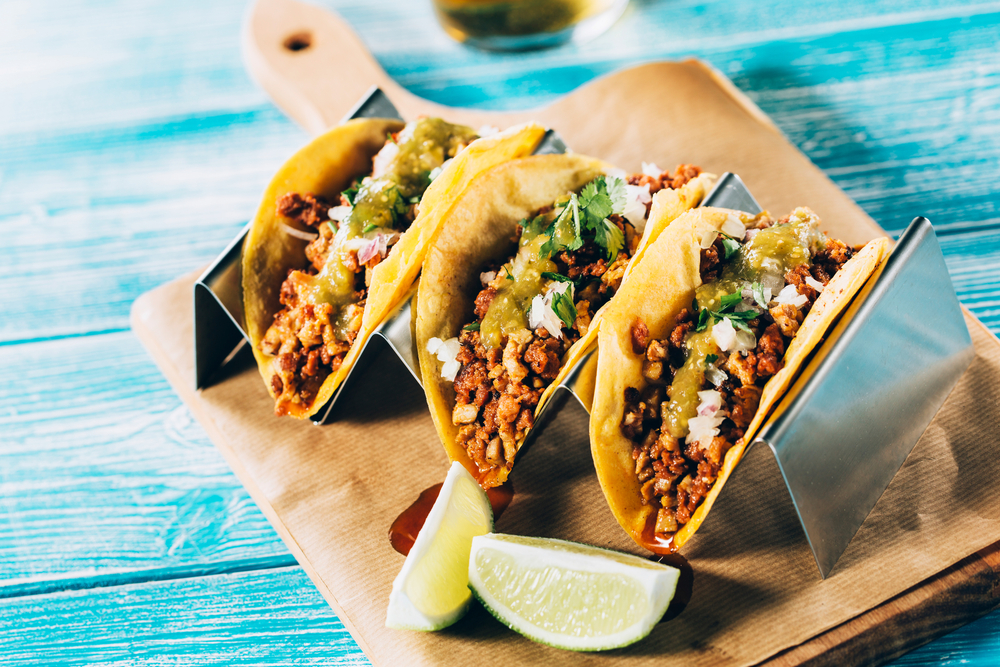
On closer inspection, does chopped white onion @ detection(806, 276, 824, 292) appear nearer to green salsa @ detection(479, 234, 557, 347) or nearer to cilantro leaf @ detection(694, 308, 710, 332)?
cilantro leaf @ detection(694, 308, 710, 332)

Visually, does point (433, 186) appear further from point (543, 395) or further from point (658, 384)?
point (658, 384)

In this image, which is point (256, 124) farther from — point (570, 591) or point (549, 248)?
point (570, 591)

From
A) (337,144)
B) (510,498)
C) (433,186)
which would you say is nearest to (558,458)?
(510,498)

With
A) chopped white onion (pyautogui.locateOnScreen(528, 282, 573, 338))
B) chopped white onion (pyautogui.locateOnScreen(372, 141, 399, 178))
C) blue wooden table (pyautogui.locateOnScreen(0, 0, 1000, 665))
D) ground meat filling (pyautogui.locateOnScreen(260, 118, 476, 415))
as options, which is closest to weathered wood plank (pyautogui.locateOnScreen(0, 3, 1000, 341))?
blue wooden table (pyautogui.locateOnScreen(0, 0, 1000, 665))

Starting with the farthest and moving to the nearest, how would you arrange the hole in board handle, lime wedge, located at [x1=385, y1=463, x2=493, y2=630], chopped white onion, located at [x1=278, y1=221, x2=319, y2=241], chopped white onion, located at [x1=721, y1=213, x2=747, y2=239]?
the hole in board handle
chopped white onion, located at [x1=278, y1=221, x2=319, y2=241]
chopped white onion, located at [x1=721, y1=213, x2=747, y2=239]
lime wedge, located at [x1=385, y1=463, x2=493, y2=630]

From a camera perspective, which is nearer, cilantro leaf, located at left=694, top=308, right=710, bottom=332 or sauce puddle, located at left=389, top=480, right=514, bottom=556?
cilantro leaf, located at left=694, top=308, right=710, bottom=332
